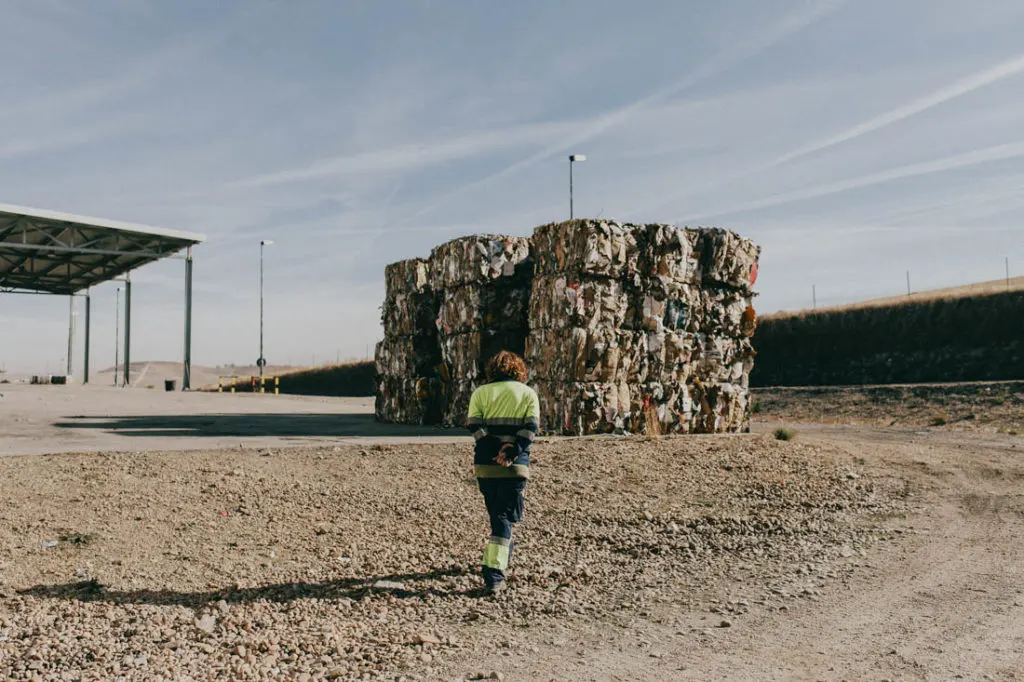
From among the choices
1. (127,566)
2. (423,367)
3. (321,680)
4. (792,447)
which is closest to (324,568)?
(127,566)

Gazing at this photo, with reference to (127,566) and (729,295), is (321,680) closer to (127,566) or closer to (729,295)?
(127,566)

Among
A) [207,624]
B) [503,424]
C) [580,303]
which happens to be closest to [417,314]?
[580,303]

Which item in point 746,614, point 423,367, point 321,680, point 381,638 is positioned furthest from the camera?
point 423,367

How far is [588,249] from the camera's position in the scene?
1502cm

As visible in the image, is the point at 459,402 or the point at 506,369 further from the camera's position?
the point at 459,402

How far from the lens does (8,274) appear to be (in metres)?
40.1

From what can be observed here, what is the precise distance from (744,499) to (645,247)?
6.60m

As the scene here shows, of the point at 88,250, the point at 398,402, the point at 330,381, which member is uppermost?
the point at 88,250

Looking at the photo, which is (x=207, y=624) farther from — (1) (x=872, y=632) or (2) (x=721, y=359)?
(2) (x=721, y=359)

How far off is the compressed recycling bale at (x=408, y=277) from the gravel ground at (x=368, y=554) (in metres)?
7.50

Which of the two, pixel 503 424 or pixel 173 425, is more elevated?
pixel 503 424

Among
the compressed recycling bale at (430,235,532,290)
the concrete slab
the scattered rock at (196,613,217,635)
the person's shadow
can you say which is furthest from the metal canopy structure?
the scattered rock at (196,613,217,635)

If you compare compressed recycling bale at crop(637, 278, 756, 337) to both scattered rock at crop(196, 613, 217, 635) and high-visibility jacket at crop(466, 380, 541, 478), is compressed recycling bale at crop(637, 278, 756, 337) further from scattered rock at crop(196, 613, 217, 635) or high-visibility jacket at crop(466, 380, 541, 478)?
scattered rock at crop(196, 613, 217, 635)

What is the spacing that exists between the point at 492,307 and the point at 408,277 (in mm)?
3527
